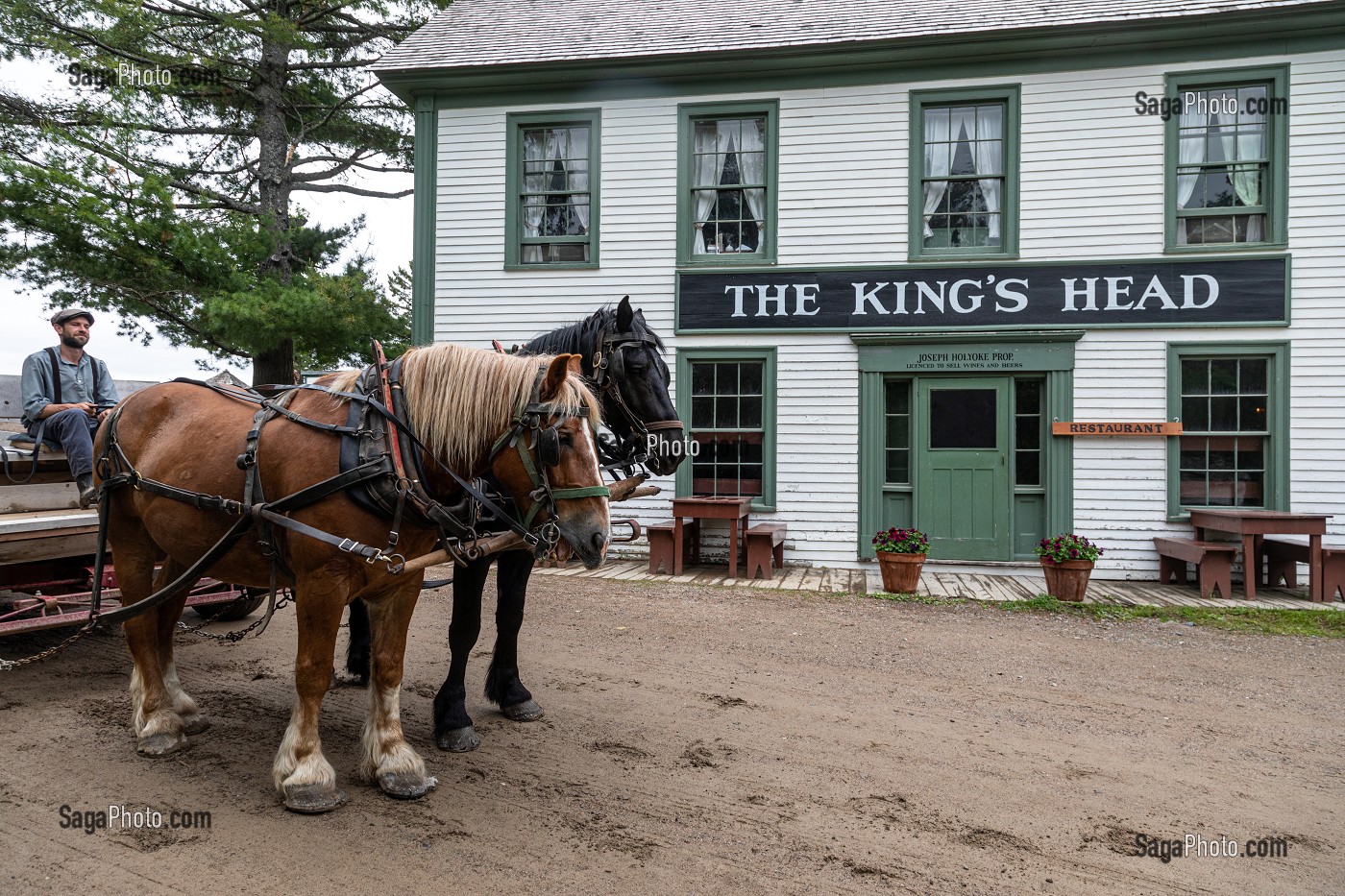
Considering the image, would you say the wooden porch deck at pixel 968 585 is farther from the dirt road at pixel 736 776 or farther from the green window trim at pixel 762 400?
the dirt road at pixel 736 776

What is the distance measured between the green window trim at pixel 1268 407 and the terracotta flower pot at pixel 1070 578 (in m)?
1.99

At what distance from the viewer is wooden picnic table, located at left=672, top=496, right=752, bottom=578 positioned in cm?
822

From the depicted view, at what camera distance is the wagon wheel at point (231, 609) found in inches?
217

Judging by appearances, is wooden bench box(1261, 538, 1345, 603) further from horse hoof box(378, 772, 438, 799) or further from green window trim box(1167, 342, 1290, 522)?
horse hoof box(378, 772, 438, 799)

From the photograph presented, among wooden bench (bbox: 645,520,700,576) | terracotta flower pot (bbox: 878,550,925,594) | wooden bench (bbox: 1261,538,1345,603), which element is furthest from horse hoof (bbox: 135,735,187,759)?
wooden bench (bbox: 1261,538,1345,603)

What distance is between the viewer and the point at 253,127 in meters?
13.6

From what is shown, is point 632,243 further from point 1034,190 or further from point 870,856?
point 870,856

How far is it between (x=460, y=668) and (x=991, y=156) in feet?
27.7

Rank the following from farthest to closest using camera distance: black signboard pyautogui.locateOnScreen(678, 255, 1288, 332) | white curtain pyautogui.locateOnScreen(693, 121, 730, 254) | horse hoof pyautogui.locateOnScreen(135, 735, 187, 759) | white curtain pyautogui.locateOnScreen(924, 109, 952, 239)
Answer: white curtain pyautogui.locateOnScreen(693, 121, 730, 254)
white curtain pyautogui.locateOnScreen(924, 109, 952, 239)
black signboard pyautogui.locateOnScreen(678, 255, 1288, 332)
horse hoof pyautogui.locateOnScreen(135, 735, 187, 759)

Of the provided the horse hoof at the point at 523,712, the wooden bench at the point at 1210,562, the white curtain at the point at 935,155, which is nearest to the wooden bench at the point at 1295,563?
the wooden bench at the point at 1210,562

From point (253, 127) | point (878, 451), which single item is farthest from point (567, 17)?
point (878, 451)

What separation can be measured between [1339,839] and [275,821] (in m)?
3.87

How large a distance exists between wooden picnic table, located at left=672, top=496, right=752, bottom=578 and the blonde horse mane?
5459 mm

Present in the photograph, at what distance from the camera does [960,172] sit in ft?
29.4
